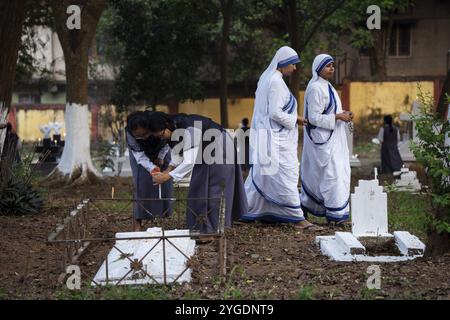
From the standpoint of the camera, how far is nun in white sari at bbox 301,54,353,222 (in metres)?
10.2

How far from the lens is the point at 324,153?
1033cm

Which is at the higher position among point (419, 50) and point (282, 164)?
point (419, 50)

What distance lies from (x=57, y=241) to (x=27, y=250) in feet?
7.50

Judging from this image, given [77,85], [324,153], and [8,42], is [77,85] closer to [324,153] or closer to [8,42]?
[8,42]

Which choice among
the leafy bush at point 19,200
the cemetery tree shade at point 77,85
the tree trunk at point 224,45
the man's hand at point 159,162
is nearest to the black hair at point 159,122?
the man's hand at point 159,162

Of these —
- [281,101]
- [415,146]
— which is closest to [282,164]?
[281,101]

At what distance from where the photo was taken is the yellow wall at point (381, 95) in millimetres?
32219

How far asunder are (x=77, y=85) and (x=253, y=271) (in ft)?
29.2

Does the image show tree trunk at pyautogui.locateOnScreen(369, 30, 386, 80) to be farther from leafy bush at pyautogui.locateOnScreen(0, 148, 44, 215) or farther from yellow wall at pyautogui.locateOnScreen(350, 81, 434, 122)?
leafy bush at pyautogui.locateOnScreen(0, 148, 44, 215)

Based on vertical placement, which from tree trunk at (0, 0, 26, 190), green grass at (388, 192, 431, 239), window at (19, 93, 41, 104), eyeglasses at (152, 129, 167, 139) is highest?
tree trunk at (0, 0, 26, 190)

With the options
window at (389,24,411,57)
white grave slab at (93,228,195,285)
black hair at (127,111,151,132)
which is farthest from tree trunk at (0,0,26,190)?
window at (389,24,411,57)

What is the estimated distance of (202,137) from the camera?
875 cm

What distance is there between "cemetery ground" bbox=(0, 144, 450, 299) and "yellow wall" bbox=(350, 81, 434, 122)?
22.4 meters
